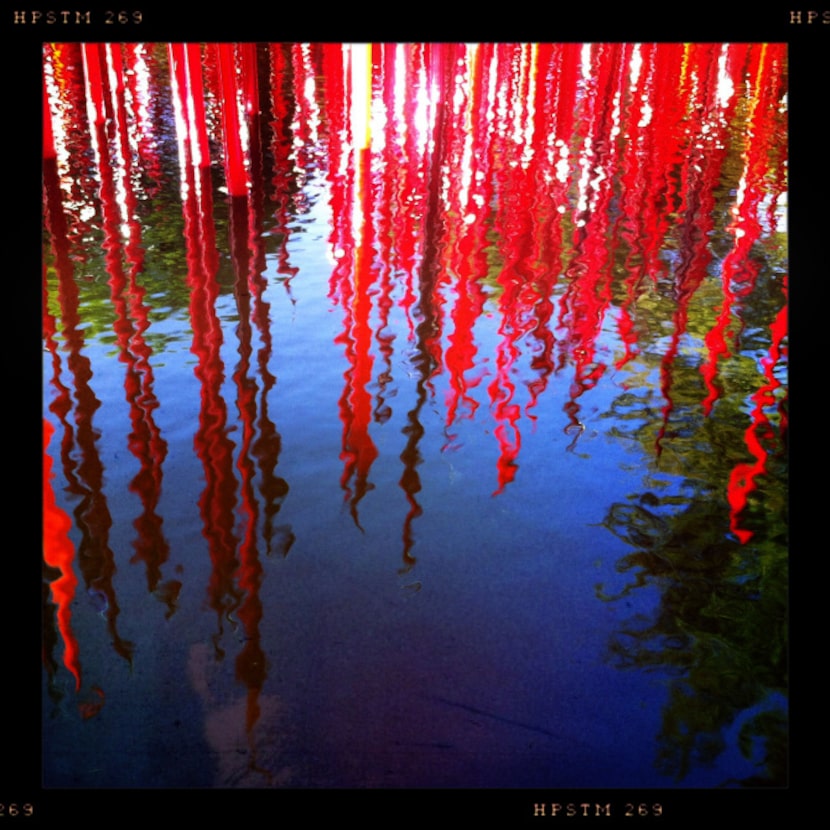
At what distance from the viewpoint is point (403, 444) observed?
1.20 meters

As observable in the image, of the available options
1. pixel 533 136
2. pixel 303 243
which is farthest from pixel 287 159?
pixel 533 136

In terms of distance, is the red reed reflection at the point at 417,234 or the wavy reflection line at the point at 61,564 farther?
the red reed reflection at the point at 417,234

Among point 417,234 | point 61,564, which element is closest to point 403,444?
point 61,564

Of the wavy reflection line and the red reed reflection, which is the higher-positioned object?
the red reed reflection

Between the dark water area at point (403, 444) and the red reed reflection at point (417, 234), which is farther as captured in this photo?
the red reed reflection at point (417, 234)

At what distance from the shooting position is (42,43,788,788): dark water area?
88 cm

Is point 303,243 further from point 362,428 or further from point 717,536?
point 717,536

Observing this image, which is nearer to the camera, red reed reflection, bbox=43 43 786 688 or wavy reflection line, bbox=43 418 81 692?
wavy reflection line, bbox=43 418 81 692

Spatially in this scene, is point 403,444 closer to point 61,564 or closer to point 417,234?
point 61,564

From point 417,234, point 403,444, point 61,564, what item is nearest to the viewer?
point 61,564

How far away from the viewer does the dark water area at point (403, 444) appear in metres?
0.88

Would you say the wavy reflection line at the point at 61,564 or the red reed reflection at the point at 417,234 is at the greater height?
the red reed reflection at the point at 417,234
